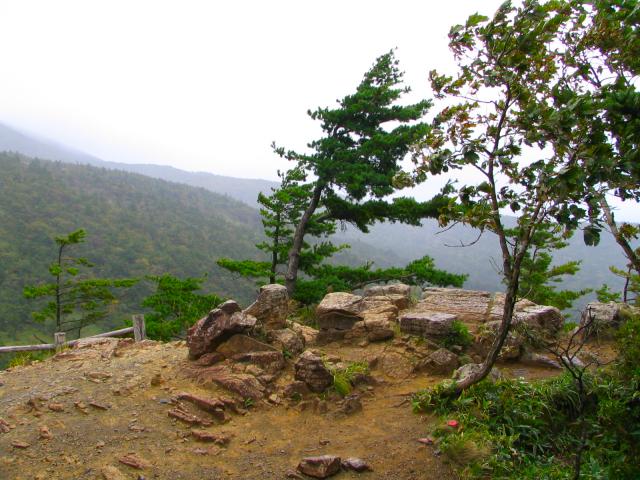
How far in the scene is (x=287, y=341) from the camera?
769cm

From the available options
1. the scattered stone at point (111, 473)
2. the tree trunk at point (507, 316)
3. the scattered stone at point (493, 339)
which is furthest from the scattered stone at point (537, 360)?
the scattered stone at point (111, 473)

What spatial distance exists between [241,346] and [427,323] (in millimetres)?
3416

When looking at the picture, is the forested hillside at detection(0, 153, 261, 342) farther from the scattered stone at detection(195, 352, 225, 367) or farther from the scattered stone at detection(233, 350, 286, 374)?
the scattered stone at detection(233, 350, 286, 374)

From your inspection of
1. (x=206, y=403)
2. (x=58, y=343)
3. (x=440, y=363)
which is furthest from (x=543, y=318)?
(x=58, y=343)

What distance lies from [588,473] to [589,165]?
2.93 m

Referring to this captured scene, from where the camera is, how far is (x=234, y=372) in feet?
22.5

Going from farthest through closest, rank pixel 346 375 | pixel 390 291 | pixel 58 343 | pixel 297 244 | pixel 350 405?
pixel 297 244 → pixel 390 291 → pixel 58 343 → pixel 346 375 → pixel 350 405

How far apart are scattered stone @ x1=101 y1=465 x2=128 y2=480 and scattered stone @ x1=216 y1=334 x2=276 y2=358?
109 inches

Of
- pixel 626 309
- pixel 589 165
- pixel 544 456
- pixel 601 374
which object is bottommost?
pixel 544 456

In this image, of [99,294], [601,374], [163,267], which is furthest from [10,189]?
[601,374]

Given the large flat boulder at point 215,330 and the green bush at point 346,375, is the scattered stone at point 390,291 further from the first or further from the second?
the large flat boulder at point 215,330

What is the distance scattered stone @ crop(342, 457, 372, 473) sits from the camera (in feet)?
15.8

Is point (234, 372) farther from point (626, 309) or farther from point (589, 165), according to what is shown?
point (626, 309)

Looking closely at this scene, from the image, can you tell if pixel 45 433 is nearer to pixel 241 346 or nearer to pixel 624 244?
pixel 241 346
